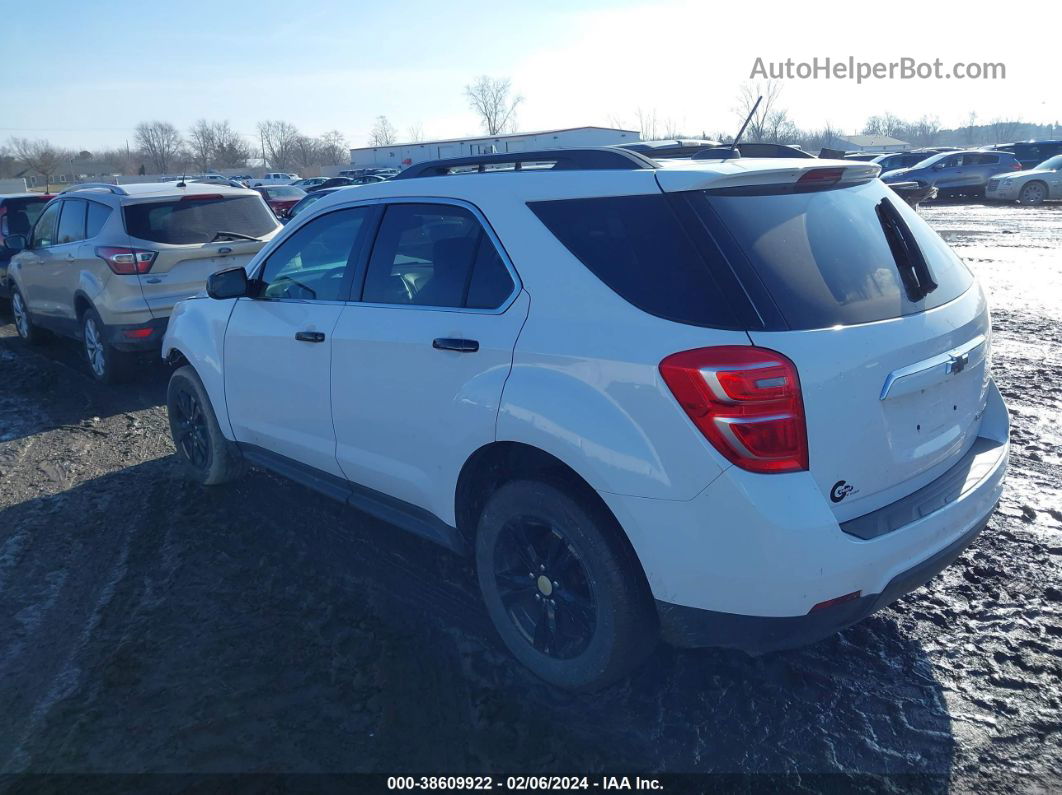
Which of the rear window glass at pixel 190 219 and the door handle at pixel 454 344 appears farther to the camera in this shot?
the rear window glass at pixel 190 219

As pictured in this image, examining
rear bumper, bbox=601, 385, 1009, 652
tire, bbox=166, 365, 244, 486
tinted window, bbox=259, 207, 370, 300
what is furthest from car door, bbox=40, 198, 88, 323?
rear bumper, bbox=601, 385, 1009, 652

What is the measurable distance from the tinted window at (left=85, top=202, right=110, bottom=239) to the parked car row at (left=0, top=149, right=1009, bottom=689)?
4.77 metres

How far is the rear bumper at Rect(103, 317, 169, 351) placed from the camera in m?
7.35

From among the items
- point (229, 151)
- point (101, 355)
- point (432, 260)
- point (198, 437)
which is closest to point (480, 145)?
point (101, 355)

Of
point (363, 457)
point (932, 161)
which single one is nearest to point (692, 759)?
point (363, 457)

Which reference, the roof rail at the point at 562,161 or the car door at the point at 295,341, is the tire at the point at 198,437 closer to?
the car door at the point at 295,341

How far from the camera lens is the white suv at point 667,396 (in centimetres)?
246

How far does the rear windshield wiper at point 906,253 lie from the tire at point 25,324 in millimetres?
9656

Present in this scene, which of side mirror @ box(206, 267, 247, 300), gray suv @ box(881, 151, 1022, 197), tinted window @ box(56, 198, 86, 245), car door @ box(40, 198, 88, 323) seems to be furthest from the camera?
gray suv @ box(881, 151, 1022, 197)

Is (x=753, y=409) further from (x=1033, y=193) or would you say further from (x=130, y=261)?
(x=1033, y=193)

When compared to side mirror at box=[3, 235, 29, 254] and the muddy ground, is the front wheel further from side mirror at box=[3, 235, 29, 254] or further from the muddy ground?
side mirror at box=[3, 235, 29, 254]

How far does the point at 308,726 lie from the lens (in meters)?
2.97

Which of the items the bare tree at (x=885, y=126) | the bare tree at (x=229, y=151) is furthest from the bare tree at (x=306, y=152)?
the bare tree at (x=885, y=126)

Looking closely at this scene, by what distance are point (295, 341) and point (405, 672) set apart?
1.75 metres
